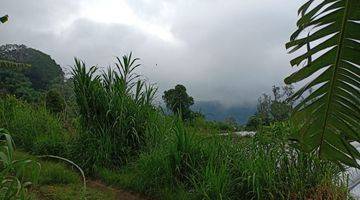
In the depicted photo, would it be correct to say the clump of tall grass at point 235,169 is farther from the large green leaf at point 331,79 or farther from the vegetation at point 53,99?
the vegetation at point 53,99

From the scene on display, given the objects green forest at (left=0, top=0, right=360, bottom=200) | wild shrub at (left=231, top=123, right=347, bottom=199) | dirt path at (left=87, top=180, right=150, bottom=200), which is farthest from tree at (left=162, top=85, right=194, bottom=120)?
wild shrub at (left=231, top=123, right=347, bottom=199)

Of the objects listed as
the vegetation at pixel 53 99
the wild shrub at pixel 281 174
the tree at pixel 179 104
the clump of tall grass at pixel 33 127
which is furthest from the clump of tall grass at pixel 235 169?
the vegetation at pixel 53 99

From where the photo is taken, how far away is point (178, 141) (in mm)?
6316

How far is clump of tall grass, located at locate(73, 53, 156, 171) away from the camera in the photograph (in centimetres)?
733

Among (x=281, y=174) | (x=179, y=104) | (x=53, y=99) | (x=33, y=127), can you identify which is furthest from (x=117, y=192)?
(x=53, y=99)

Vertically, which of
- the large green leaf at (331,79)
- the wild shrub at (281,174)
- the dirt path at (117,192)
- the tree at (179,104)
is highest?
the tree at (179,104)

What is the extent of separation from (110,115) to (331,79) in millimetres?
6391

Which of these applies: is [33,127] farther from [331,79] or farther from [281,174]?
[331,79]

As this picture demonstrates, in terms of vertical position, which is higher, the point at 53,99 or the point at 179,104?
the point at 53,99

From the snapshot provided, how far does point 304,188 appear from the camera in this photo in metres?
5.18

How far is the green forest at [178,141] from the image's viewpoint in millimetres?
1524

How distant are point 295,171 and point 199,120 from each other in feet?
9.76

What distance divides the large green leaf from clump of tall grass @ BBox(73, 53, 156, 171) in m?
5.68

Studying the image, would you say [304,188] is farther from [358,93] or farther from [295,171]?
[358,93]
